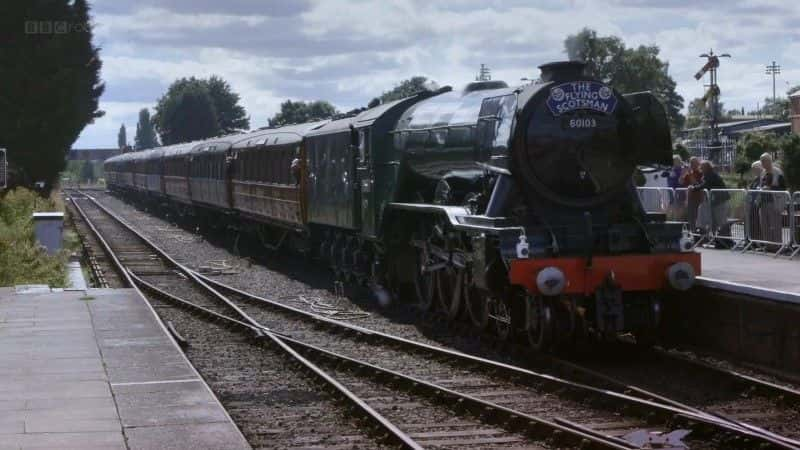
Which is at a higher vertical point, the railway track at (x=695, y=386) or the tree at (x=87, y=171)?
the tree at (x=87, y=171)

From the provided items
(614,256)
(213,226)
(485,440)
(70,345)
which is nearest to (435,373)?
(614,256)

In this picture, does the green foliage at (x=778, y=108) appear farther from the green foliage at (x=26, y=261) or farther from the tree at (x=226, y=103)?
the green foliage at (x=26, y=261)

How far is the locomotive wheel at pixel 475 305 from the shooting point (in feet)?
43.1

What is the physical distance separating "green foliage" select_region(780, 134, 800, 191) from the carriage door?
23.7 meters

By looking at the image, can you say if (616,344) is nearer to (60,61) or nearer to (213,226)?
(213,226)

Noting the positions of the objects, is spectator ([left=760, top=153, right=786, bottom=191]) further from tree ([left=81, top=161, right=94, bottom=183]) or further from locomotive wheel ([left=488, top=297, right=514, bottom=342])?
tree ([left=81, top=161, right=94, bottom=183])

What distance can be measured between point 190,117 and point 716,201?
10447 centimetres

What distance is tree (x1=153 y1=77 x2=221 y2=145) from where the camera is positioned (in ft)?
387

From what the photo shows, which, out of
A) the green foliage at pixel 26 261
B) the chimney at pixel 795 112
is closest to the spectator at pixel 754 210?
the green foliage at pixel 26 261

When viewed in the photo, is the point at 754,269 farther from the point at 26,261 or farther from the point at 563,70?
the point at 26,261

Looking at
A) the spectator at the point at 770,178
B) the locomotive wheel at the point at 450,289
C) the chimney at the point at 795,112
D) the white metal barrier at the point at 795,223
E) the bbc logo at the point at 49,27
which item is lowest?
the locomotive wheel at the point at 450,289

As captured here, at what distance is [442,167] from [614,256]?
3.13 meters

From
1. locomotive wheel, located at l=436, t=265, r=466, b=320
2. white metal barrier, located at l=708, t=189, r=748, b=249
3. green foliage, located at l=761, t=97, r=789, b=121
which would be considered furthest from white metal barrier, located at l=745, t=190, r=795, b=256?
green foliage, located at l=761, t=97, r=789, b=121

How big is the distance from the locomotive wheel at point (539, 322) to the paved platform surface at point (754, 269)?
2.24 metres
